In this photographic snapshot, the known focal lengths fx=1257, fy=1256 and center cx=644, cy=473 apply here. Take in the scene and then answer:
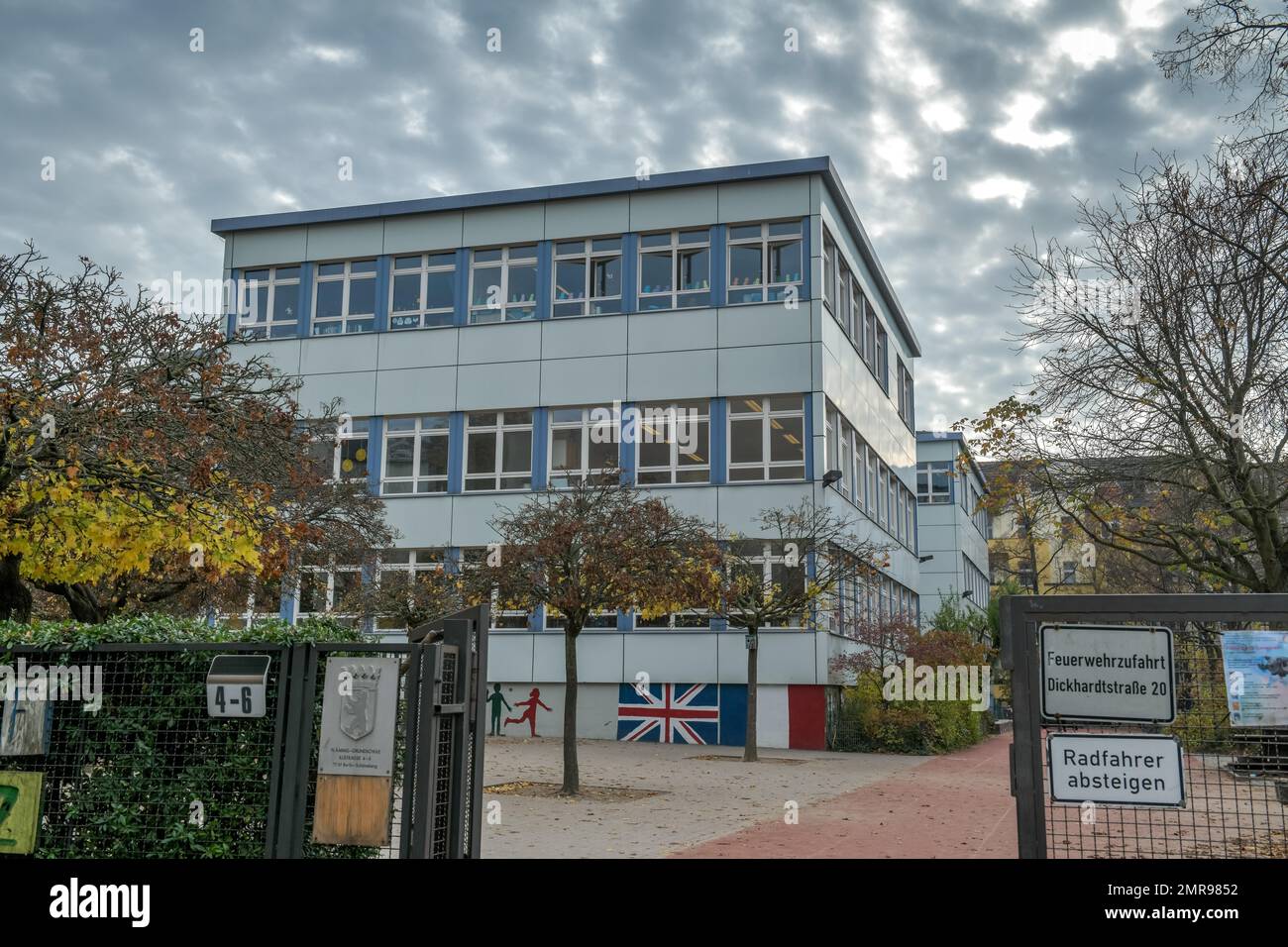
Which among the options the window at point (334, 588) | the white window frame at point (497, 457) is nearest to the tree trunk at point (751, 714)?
the window at point (334, 588)

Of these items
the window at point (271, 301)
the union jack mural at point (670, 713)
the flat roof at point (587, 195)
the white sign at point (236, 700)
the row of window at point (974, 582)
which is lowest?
the union jack mural at point (670, 713)

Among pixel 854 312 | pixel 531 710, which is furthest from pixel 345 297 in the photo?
pixel 854 312

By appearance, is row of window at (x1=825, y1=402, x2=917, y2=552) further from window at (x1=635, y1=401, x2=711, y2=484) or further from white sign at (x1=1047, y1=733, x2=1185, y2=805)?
white sign at (x1=1047, y1=733, x2=1185, y2=805)

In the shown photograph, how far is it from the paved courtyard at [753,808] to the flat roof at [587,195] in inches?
578

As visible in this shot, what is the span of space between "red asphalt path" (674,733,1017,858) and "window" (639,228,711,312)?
15307mm

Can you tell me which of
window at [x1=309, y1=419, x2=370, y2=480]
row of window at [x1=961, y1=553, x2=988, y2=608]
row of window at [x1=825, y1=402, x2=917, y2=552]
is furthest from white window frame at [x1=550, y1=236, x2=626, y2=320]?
row of window at [x1=961, y1=553, x2=988, y2=608]

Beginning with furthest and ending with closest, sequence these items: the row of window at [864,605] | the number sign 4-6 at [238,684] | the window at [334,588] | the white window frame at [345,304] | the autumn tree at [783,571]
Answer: the white window frame at [345,304], the row of window at [864,605], the window at [334,588], the autumn tree at [783,571], the number sign 4-6 at [238,684]

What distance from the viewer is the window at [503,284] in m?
34.1

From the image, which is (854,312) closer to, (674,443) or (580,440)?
(674,443)

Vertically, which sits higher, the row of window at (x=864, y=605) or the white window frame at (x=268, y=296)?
the white window frame at (x=268, y=296)

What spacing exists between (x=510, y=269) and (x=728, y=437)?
319 inches

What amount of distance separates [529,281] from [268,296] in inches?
321

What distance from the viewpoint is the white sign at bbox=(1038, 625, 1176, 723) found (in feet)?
16.1

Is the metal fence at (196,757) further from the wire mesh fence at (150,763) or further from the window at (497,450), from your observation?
the window at (497,450)
